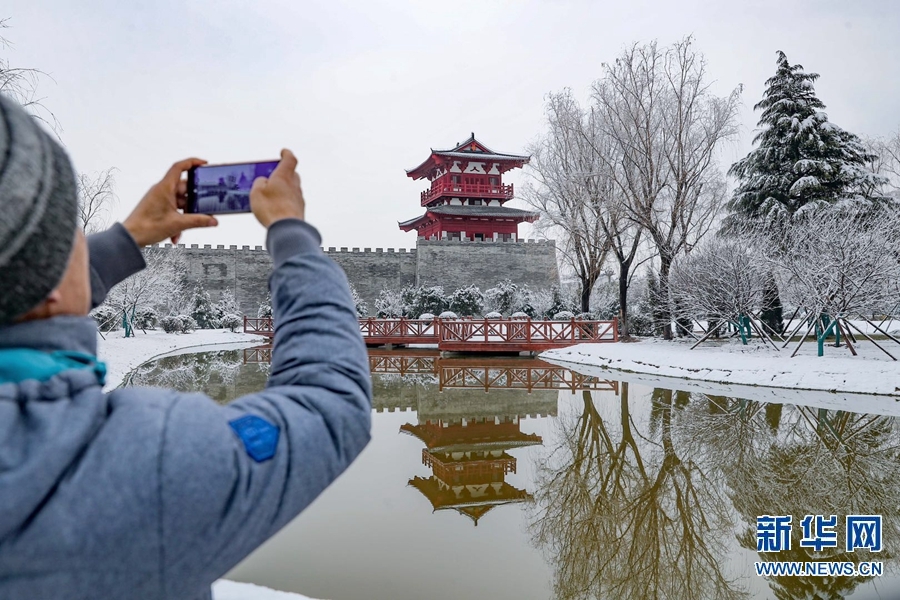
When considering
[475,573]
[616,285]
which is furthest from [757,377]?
[616,285]

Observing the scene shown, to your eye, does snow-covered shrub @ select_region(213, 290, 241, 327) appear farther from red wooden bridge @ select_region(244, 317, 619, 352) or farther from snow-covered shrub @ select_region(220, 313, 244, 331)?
red wooden bridge @ select_region(244, 317, 619, 352)

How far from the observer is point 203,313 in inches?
1023

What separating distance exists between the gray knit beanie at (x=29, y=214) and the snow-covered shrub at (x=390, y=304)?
83.0ft

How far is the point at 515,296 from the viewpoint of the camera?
2412 cm

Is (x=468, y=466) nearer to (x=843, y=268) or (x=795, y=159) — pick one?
(x=843, y=268)

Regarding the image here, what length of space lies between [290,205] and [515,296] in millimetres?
23432

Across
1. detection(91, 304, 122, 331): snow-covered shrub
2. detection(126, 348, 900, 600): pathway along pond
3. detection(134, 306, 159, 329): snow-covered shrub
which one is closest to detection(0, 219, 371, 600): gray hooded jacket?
detection(126, 348, 900, 600): pathway along pond

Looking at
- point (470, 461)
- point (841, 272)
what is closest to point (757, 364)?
point (841, 272)

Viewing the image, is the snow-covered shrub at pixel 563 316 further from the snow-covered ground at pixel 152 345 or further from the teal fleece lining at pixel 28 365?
the teal fleece lining at pixel 28 365

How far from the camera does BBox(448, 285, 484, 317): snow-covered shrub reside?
23.8 meters

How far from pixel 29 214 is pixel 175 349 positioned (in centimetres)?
1824

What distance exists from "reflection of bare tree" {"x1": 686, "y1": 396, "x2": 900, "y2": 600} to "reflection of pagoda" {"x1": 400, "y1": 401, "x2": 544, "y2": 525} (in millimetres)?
1616

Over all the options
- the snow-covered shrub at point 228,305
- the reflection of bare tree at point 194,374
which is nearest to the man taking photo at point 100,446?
the reflection of bare tree at point 194,374

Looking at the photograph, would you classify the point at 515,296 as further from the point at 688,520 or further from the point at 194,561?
the point at 194,561
